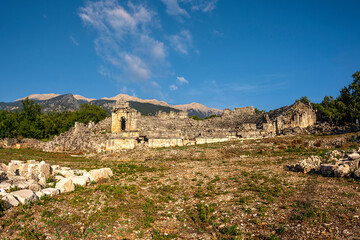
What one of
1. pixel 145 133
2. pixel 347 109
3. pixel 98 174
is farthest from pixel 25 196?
pixel 347 109

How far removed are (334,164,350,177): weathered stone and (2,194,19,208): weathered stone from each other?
1402 cm

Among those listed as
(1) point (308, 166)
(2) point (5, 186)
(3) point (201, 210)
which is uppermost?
(1) point (308, 166)

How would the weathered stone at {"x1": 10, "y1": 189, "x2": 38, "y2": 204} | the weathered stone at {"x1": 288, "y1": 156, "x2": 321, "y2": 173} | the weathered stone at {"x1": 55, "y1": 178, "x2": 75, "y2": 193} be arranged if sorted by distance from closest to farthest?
the weathered stone at {"x1": 10, "y1": 189, "x2": 38, "y2": 204}
the weathered stone at {"x1": 55, "y1": 178, "x2": 75, "y2": 193}
the weathered stone at {"x1": 288, "y1": 156, "x2": 321, "y2": 173}

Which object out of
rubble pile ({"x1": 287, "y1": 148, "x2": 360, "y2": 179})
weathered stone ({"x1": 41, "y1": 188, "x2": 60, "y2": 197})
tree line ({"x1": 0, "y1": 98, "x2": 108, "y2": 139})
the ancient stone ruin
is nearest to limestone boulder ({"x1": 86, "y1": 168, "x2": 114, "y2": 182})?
weathered stone ({"x1": 41, "y1": 188, "x2": 60, "y2": 197})

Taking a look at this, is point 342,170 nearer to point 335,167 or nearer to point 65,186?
point 335,167

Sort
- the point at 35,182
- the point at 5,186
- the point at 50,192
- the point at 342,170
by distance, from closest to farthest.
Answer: the point at 50,192 < the point at 5,186 < the point at 35,182 < the point at 342,170

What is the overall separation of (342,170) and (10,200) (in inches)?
563

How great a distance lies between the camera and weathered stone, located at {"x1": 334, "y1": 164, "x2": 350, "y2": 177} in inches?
428

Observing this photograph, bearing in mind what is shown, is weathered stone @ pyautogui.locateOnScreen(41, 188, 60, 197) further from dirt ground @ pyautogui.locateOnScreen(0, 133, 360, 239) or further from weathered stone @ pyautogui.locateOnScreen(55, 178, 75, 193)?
→ dirt ground @ pyautogui.locateOnScreen(0, 133, 360, 239)

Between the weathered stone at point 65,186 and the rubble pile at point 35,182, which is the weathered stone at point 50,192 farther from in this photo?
the weathered stone at point 65,186

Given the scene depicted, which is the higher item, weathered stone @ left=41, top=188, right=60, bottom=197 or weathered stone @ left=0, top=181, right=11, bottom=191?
weathered stone @ left=0, top=181, right=11, bottom=191

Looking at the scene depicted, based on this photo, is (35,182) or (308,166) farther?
(308,166)

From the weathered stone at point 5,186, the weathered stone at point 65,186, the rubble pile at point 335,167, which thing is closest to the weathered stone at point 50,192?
the weathered stone at point 65,186

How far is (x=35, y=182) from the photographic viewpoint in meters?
9.95
